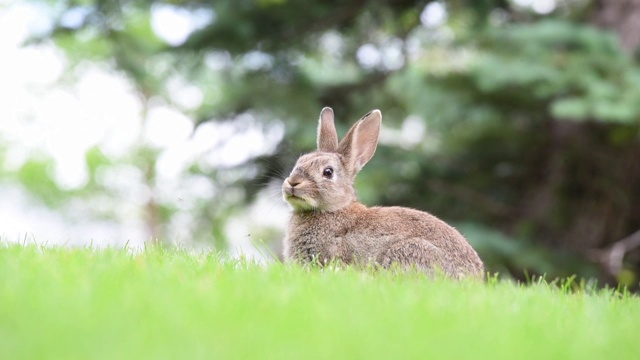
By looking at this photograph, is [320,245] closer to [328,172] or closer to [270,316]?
[328,172]

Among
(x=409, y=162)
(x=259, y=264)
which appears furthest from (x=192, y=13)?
(x=259, y=264)

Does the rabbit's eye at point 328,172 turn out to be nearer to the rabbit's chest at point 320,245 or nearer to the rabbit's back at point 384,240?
the rabbit's back at point 384,240

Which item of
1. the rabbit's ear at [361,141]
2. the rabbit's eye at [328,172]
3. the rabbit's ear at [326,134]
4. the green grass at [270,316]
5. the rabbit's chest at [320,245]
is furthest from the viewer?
the rabbit's ear at [326,134]

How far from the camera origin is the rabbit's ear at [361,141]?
23.4 feet

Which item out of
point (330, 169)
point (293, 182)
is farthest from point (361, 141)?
point (293, 182)

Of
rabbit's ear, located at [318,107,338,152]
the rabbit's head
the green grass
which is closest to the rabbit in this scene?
the rabbit's head

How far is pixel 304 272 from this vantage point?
5.44 m

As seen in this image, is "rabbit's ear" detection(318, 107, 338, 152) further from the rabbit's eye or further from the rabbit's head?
the rabbit's eye

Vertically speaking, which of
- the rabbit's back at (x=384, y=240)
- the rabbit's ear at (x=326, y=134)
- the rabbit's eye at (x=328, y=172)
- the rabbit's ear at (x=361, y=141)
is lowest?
the rabbit's back at (x=384, y=240)

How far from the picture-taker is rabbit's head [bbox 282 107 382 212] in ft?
21.9

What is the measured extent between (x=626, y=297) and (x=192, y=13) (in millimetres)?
8483

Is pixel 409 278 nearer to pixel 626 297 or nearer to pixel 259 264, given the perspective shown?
pixel 259 264

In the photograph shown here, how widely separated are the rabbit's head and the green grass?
1497mm

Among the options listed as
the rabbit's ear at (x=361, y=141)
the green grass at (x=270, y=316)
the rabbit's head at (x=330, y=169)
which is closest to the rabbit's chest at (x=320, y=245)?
the rabbit's head at (x=330, y=169)
